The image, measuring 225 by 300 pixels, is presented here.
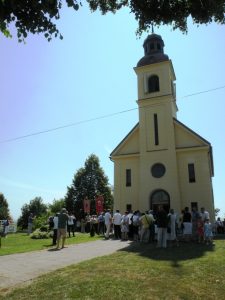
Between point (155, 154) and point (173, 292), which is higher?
point (155, 154)

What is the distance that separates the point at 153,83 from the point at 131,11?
2157 cm

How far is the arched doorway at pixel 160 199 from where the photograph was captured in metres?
26.7

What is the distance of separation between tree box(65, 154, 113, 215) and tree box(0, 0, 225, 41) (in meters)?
46.3

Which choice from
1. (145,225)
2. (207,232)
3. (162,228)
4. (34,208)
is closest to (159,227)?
(162,228)

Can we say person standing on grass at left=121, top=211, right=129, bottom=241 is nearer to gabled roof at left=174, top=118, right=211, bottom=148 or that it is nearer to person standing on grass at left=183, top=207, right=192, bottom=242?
person standing on grass at left=183, top=207, right=192, bottom=242

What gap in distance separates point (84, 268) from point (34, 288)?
2.12m

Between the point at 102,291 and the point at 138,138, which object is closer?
the point at 102,291

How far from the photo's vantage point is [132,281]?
24.2 ft

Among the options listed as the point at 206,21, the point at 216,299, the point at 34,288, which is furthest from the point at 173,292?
the point at 206,21

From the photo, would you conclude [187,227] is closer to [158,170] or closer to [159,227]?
[159,227]

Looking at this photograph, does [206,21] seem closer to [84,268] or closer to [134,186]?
[84,268]

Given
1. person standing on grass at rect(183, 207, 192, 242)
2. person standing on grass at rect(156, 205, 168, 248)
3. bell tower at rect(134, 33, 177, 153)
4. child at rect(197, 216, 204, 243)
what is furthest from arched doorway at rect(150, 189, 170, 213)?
person standing on grass at rect(156, 205, 168, 248)

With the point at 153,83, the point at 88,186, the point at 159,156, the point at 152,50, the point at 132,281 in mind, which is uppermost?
the point at 152,50

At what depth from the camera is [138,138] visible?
29.7 meters
